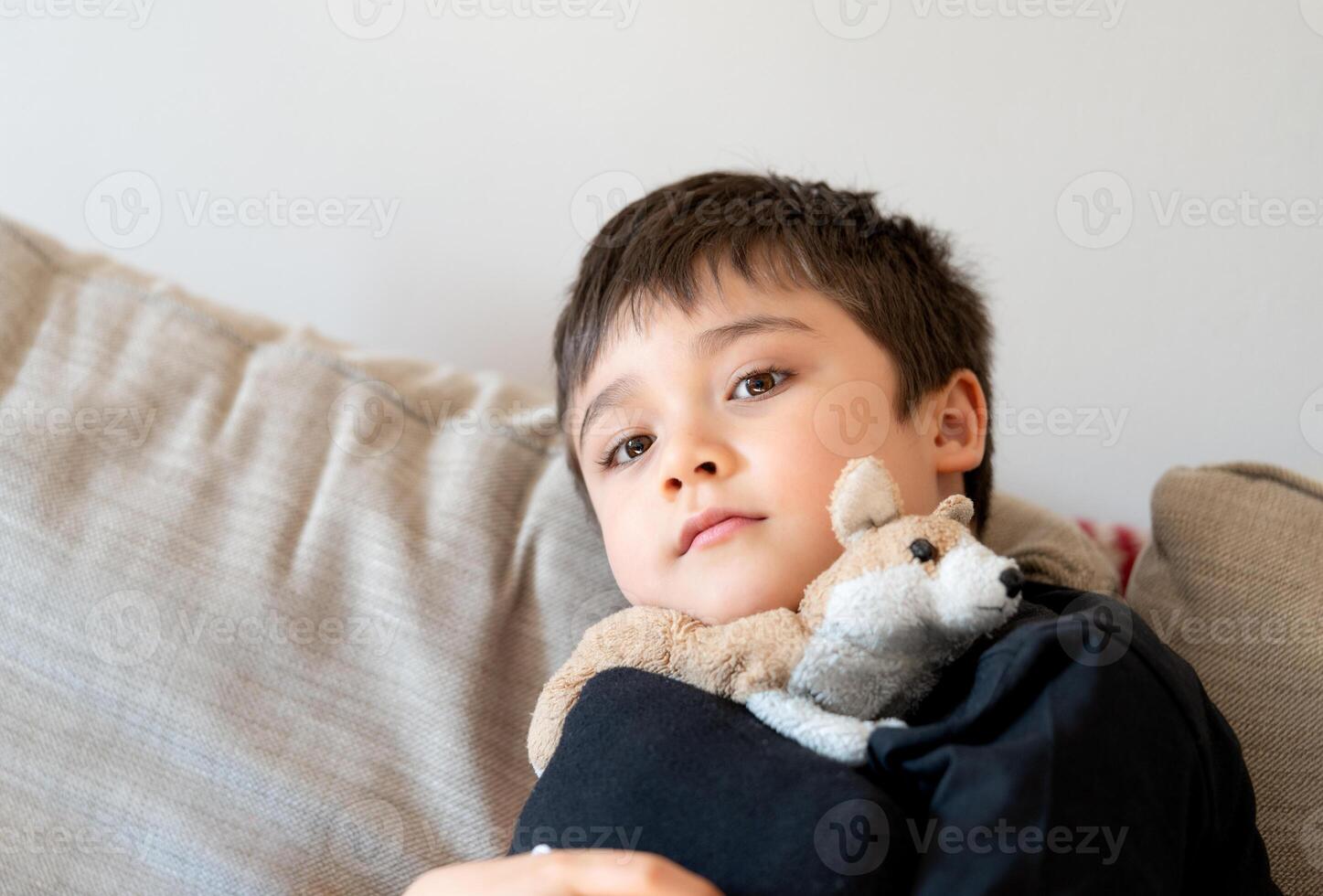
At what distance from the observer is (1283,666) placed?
1.01 meters

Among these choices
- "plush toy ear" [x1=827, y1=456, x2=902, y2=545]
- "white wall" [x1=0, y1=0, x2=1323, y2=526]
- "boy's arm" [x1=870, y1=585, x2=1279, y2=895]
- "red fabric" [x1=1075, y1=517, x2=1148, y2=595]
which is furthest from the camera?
"white wall" [x1=0, y1=0, x2=1323, y2=526]

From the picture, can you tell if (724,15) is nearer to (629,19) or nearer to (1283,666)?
(629,19)

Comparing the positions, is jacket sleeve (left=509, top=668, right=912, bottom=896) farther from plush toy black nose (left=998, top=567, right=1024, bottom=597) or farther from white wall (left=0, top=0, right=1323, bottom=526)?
white wall (left=0, top=0, right=1323, bottom=526)

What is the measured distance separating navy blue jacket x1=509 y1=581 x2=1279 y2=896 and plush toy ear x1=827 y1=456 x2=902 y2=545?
127 millimetres

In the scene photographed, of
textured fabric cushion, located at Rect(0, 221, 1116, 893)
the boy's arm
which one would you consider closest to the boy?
the boy's arm

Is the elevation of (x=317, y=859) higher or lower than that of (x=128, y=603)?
lower

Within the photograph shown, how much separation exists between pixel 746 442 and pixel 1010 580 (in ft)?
0.88

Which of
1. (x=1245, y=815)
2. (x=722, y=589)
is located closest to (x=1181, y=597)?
(x=1245, y=815)

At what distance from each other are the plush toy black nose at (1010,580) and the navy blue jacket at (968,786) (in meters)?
0.04

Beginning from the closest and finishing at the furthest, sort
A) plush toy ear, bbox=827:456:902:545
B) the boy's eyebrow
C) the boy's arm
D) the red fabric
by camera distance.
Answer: the boy's arm → plush toy ear, bbox=827:456:902:545 → the boy's eyebrow → the red fabric

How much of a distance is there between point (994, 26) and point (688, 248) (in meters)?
0.75

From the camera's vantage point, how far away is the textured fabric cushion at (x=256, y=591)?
3.31 ft

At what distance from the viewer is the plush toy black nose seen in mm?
729

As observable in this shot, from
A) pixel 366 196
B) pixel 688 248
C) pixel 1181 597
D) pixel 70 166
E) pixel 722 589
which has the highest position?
pixel 70 166
